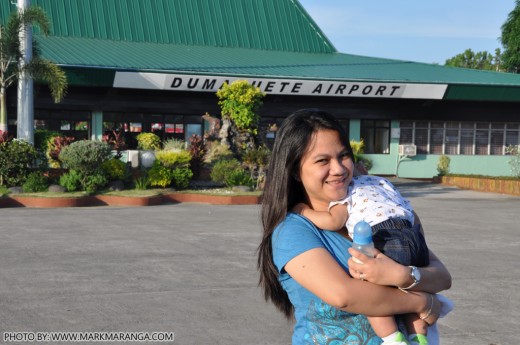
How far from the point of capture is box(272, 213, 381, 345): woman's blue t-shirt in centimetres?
251

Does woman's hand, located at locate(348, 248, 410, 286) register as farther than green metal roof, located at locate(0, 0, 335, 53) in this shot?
No

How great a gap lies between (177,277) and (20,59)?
16.4 metres

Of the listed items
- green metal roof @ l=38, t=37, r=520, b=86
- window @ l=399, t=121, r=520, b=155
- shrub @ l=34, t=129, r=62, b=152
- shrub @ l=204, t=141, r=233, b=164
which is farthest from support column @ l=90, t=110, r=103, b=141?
window @ l=399, t=121, r=520, b=155

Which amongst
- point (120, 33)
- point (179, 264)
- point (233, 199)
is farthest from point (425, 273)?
point (120, 33)

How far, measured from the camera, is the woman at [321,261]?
2.40 m

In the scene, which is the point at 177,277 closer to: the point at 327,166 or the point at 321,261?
the point at 327,166

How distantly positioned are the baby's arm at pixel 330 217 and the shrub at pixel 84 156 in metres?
17.6

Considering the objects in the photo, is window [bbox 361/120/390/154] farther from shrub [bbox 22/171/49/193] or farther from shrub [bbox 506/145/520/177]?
shrub [bbox 22/171/49/193]

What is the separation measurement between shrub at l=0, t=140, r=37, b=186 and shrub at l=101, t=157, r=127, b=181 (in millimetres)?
2124

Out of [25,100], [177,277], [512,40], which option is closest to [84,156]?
[25,100]

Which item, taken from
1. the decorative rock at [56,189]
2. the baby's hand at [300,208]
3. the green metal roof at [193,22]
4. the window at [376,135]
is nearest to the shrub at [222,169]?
the decorative rock at [56,189]

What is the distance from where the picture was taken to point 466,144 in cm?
3566

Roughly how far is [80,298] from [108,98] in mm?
23122

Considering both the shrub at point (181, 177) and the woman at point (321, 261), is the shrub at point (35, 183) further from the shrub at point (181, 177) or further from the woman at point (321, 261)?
the woman at point (321, 261)
